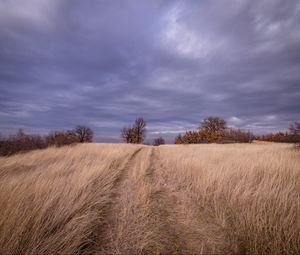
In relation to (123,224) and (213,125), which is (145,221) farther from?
(213,125)

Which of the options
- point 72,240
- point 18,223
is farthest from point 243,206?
point 18,223

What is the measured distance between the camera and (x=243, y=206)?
3.36m

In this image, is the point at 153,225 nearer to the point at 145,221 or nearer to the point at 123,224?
the point at 145,221

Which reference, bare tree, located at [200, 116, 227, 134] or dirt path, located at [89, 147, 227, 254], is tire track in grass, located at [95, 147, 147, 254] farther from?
bare tree, located at [200, 116, 227, 134]

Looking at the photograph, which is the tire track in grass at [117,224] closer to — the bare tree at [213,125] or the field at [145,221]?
the field at [145,221]

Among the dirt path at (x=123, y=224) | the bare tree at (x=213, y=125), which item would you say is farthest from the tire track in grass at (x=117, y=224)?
the bare tree at (x=213, y=125)

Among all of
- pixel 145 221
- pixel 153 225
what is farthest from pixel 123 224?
pixel 153 225

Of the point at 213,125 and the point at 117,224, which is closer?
the point at 117,224

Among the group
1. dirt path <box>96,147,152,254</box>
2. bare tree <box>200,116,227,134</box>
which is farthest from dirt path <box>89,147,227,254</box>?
bare tree <box>200,116,227,134</box>

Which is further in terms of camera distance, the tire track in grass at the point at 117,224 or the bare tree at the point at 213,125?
the bare tree at the point at 213,125

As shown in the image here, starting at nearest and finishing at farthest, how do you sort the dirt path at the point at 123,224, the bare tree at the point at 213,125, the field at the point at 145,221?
the field at the point at 145,221
the dirt path at the point at 123,224
the bare tree at the point at 213,125

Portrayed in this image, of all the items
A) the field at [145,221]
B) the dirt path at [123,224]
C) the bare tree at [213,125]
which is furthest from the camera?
the bare tree at [213,125]

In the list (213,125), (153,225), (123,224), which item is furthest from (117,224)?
(213,125)

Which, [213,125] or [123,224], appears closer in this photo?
[123,224]
